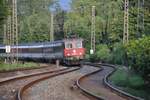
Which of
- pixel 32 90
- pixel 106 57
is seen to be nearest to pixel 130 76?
pixel 32 90

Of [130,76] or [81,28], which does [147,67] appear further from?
[81,28]

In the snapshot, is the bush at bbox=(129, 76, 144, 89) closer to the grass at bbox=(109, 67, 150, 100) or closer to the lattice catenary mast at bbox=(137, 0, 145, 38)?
the grass at bbox=(109, 67, 150, 100)

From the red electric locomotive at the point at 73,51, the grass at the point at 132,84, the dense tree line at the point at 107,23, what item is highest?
the dense tree line at the point at 107,23

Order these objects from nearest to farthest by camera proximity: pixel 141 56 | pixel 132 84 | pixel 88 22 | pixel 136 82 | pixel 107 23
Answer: pixel 141 56
pixel 132 84
pixel 136 82
pixel 107 23
pixel 88 22

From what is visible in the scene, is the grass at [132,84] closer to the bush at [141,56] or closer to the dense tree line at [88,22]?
the bush at [141,56]

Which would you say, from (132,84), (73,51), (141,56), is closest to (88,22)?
(73,51)


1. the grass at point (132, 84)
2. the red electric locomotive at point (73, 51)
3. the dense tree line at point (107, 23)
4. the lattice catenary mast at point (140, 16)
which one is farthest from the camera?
the lattice catenary mast at point (140, 16)

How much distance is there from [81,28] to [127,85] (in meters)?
68.1

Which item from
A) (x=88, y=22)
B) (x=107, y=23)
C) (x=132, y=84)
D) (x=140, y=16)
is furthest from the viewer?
(x=88, y=22)

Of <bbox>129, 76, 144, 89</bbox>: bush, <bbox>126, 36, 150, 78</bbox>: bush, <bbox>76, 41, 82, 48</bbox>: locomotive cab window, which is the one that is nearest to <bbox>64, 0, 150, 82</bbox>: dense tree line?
<bbox>76, 41, 82, 48</bbox>: locomotive cab window

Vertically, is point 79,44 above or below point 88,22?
below

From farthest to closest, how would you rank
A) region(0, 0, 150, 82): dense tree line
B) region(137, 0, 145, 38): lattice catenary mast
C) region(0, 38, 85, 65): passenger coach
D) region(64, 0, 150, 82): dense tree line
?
region(137, 0, 145, 38): lattice catenary mast, region(64, 0, 150, 82): dense tree line, region(0, 0, 150, 82): dense tree line, region(0, 38, 85, 65): passenger coach

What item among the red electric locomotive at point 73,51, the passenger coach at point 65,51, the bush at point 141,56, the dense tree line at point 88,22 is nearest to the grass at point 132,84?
the bush at point 141,56

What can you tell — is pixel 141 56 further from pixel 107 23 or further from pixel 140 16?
pixel 107 23
